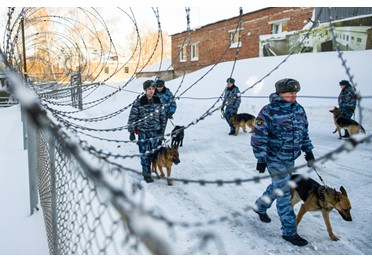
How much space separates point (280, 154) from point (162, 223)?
281cm

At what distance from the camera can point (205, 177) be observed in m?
5.72

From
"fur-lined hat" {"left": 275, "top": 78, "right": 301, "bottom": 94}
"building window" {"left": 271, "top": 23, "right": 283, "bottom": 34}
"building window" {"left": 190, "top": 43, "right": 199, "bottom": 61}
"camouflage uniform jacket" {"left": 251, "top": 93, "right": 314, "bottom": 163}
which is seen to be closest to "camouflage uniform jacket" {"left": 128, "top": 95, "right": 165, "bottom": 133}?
"camouflage uniform jacket" {"left": 251, "top": 93, "right": 314, "bottom": 163}

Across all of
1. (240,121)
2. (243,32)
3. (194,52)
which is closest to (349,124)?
(240,121)

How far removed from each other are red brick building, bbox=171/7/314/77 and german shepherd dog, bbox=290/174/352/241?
10.3 metres

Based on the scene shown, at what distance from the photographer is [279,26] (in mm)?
17609

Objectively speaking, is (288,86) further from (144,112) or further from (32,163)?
(32,163)

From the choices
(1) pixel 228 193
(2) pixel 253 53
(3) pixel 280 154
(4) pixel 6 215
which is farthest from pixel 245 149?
(2) pixel 253 53

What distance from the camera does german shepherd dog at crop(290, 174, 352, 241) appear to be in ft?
11.4

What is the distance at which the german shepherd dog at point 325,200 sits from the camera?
3479 mm

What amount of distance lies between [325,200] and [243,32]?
58.1 feet

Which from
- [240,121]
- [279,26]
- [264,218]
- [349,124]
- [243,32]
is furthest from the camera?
[243,32]

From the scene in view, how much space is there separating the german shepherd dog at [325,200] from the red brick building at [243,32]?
406 inches

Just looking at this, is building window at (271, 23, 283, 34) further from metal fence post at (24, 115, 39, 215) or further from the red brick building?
metal fence post at (24, 115, 39, 215)
